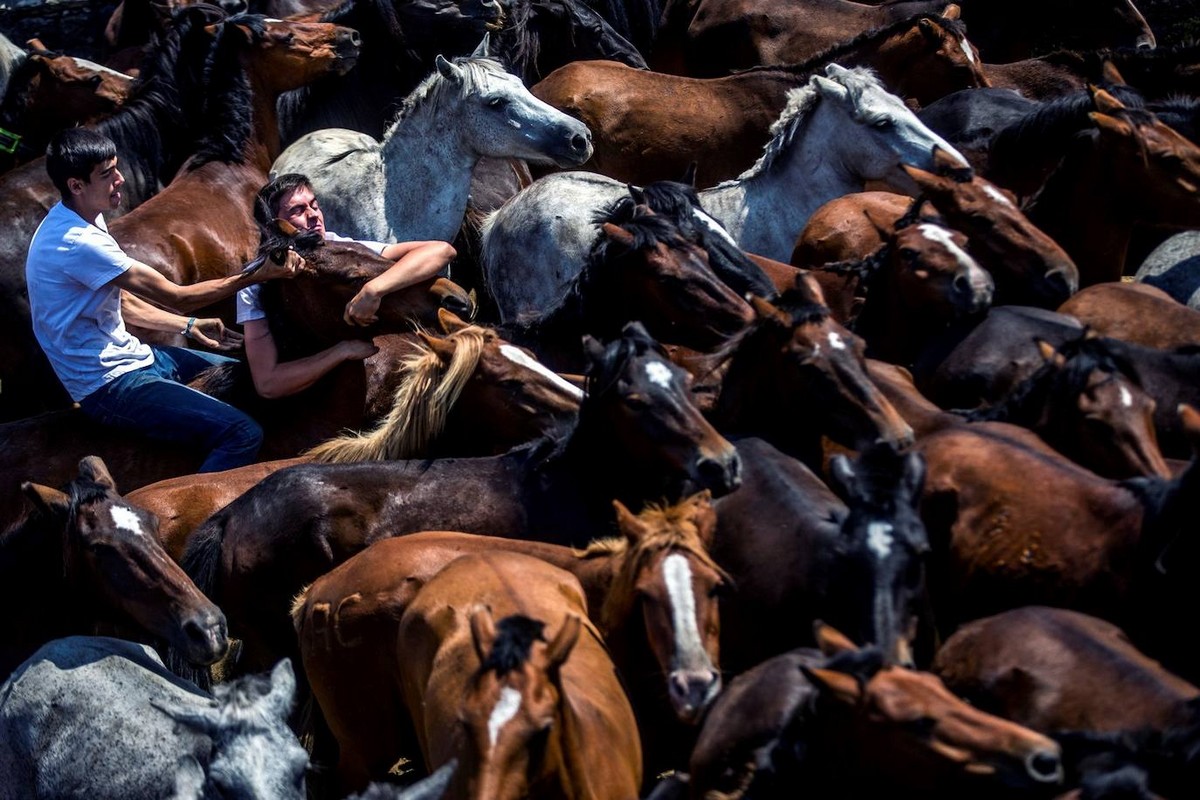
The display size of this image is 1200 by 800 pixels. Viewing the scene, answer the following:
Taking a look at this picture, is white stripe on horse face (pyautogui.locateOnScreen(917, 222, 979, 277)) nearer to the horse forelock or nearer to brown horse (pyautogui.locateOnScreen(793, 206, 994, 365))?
brown horse (pyautogui.locateOnScreen(793, 206, 994, 365))

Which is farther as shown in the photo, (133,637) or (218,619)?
(133,637)

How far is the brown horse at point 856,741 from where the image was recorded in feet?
11.3

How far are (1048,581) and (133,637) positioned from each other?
2.86 meters

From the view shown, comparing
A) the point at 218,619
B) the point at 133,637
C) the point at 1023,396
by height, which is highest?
the point at 1023,396

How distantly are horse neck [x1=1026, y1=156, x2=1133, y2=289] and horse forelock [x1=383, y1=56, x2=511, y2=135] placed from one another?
252cm

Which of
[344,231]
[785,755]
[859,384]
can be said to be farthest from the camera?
[344,231]

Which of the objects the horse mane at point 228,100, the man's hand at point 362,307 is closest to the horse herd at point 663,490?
the man's hand at point 362,307

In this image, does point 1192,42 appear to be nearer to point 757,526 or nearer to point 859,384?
point 859,384

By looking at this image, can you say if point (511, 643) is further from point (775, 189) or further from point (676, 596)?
point (775, 189)

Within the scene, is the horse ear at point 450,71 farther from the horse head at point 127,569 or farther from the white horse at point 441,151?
the horse head at point 127,569

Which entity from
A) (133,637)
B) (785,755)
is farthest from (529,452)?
(785,755)

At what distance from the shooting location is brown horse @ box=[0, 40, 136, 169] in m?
9.55

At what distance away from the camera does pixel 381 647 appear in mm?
4598

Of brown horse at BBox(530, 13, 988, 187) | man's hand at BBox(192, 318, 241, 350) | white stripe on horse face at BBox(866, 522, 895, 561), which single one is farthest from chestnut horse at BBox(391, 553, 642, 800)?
brown horse at BBox(530, 13, 988, 187)
